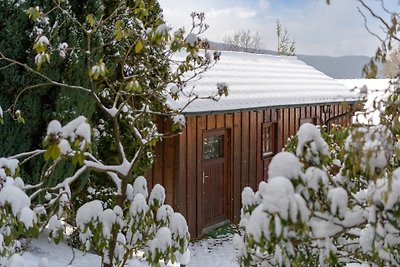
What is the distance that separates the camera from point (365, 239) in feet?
8.05

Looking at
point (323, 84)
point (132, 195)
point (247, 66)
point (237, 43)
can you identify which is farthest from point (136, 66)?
point (237, 43)

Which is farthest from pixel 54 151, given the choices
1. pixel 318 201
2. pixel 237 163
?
pixel 237 163

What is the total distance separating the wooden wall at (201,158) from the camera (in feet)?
31.3

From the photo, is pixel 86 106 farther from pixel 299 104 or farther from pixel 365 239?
pixel 299 104

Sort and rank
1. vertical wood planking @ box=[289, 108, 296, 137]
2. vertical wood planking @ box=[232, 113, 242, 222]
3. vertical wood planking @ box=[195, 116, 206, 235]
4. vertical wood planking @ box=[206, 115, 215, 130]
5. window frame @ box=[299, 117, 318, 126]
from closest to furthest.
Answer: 1. vertical wood planking @ box=[195, 116, 206, 235]
2. vertical wood planking @ box=[206, 115, 215, 130]
3. vertical wood planking @ box=[232, 113, 242, 222]
4. vertical wood planking @ box=[289, 108, 296, 137]
5. window frame @ box=[299, 117, 318, 126]

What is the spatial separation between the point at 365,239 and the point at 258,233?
668 mm

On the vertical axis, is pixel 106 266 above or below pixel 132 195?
below

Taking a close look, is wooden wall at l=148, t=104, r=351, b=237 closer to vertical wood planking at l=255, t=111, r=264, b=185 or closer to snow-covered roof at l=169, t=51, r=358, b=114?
vertical wood planking at l=255, t=111, r=264, b=185

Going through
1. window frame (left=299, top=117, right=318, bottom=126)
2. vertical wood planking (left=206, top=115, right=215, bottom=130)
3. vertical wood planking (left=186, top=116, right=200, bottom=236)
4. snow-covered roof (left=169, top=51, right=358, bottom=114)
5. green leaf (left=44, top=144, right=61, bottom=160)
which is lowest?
vertical wood planking (left=186, top=116, right=200, bottom=236)

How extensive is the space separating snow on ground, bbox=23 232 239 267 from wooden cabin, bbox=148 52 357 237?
61cm

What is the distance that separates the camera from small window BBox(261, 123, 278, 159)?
12.2 metres

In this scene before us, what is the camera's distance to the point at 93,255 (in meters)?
7.63

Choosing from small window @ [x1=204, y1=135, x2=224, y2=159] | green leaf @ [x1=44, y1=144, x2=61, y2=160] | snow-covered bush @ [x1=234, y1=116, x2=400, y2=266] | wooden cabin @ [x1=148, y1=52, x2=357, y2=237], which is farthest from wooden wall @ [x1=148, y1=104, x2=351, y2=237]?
snow-covered bush @ [x1=234, y1=116, x2=400, y2=266]

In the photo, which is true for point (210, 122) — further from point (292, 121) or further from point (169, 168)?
point (292, 121)
